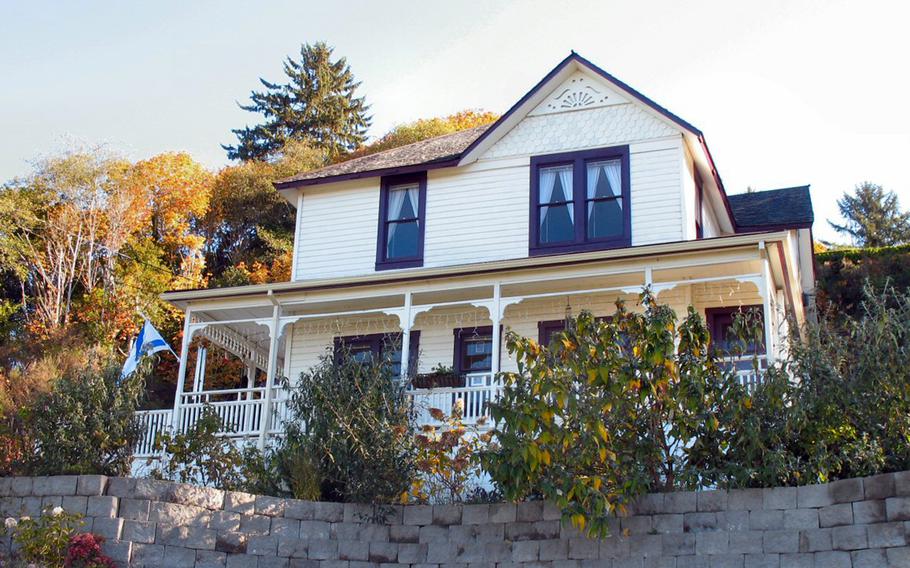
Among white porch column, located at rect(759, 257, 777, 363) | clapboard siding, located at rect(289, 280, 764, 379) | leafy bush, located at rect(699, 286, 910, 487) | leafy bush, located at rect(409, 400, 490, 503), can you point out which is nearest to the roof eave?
clapboard siding, located at rect(289, 280, 764, 379)

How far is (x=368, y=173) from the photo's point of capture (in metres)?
20.5

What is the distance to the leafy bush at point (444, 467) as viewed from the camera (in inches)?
539

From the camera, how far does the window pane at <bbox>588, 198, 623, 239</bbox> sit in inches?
736

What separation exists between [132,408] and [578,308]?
773 cm

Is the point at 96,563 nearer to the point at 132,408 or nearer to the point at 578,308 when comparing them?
the point at 132,408

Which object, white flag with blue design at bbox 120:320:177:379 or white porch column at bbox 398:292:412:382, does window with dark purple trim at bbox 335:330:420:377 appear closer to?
white porch column at bbox 398:292:412:382

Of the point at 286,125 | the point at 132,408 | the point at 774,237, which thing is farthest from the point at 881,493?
the point at 286,125

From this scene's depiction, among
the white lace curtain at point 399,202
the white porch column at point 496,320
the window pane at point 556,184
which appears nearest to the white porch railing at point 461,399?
the white porch column at point 496,320

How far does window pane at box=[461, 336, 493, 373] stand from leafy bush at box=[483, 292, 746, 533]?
6037mm

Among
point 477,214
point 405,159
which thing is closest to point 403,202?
point 405,159

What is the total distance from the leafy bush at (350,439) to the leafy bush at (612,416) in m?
1.72

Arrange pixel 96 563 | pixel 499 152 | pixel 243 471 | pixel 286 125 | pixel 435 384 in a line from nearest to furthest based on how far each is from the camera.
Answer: pixel 96 563, pixel 243 471, pixel 435 384, pixel 499 152, pixel 286 125

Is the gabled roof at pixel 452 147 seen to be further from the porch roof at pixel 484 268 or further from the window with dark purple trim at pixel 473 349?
the window with dark purple trim at pixel 473 349

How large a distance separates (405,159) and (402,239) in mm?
1811
